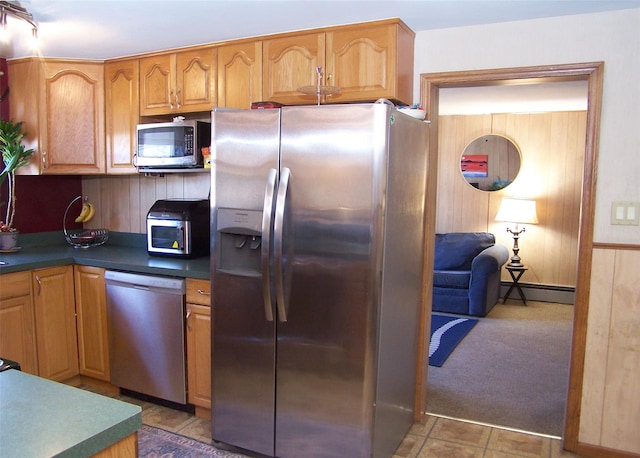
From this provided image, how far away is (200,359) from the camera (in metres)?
2.89

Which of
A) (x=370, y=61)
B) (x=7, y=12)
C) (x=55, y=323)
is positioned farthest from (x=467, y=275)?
(x=7, y=12)

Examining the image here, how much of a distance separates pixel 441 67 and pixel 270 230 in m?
1.35

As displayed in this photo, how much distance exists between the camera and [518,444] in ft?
9.06

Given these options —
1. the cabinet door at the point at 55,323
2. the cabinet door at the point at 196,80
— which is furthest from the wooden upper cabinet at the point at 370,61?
the cabinet door at the point at 55,323

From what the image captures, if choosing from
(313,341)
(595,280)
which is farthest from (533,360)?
(313,341)

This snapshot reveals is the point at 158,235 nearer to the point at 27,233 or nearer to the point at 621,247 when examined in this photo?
the point at 27,233

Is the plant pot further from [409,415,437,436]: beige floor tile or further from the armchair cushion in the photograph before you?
the armchair cushion

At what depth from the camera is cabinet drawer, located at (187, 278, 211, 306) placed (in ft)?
9.21

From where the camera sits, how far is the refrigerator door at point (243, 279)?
94.7 inches

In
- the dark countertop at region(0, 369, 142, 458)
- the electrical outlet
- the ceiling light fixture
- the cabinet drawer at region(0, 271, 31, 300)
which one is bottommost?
the cabinet drawer at region(0, 271, 31, 300)

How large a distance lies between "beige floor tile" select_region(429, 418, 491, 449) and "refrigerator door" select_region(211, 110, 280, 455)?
981 millimetres

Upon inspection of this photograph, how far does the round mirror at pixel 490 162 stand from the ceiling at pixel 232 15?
3.80m

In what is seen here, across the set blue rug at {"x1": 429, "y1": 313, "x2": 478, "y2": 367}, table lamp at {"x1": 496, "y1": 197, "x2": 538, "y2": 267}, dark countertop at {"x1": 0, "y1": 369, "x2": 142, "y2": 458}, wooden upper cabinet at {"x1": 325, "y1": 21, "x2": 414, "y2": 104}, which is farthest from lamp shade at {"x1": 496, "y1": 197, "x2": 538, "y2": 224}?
dark countertop at {"x1": 0, "y1": 369, "x2": 142, "y2": 458}

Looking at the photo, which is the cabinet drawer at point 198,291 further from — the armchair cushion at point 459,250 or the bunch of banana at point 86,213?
the armchair cushion at point 459,250
